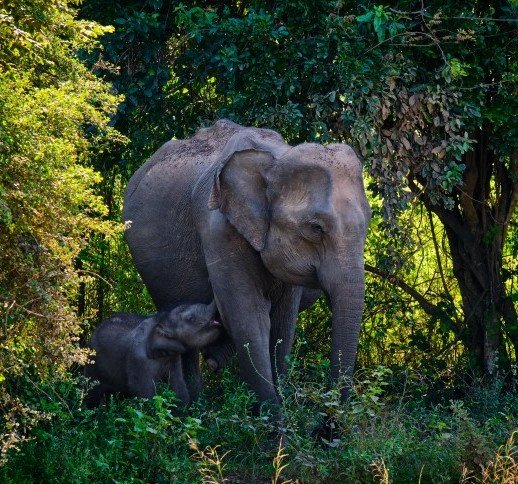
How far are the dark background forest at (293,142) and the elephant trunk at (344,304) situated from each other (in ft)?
0.68

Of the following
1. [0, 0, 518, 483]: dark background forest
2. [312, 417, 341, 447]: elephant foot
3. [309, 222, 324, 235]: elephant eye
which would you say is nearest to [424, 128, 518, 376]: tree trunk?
[0, 0, 518, 483]: dark background forest

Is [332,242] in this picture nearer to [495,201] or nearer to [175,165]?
[175,165]

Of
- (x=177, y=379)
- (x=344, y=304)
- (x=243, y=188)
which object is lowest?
(x=177, y=379)

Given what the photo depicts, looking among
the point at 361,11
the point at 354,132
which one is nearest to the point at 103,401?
the point at 354,132

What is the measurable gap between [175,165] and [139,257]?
30.2 inches

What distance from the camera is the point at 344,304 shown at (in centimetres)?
863

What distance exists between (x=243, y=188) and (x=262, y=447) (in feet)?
5.83

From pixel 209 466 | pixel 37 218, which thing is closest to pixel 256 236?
pixel 209 466

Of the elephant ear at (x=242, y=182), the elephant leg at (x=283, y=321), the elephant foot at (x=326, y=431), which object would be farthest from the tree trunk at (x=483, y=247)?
the elephant foot at (x=326, y=431)

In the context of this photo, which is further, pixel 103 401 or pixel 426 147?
pixel 426 147

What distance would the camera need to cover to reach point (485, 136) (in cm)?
1196

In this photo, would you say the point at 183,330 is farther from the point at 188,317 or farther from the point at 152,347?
the point at 152,347

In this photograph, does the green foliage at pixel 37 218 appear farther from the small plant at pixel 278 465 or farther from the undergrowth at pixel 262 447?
the small plant at pixel 278 465

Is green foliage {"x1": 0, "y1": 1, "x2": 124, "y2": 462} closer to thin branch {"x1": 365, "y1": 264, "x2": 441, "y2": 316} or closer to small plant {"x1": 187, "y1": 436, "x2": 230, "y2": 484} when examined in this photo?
small plant {"x1": 187, "y1": 436, "x2": 230, "y2": 484}
